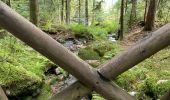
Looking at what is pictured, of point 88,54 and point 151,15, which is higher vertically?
point 151,15

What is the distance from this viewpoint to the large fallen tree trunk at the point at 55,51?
234cm

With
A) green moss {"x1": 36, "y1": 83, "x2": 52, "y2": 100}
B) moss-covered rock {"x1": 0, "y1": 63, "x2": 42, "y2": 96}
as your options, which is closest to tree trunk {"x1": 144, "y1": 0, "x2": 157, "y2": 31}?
green moss {"x1": 36, "y1": 83, "x2": 52, "y2": 100}

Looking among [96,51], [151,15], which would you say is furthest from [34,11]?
[151,15]

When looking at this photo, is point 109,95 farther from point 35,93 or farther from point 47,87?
point 47,87

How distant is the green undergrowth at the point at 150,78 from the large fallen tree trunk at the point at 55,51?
3.36 meters

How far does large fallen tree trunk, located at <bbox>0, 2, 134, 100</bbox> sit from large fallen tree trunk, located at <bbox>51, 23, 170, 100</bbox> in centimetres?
9

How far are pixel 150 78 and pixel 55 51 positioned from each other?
442 cm

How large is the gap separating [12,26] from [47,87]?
605 centimetres

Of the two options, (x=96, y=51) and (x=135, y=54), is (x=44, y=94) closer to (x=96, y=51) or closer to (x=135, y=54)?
(x=135, y=54)

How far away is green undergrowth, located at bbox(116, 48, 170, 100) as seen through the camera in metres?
5.99

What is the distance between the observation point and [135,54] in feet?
8.30

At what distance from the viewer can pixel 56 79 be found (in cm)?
982

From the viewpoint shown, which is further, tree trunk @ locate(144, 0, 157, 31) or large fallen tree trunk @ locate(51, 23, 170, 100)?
tree trunk @ locate(144, 0, 157, 31)

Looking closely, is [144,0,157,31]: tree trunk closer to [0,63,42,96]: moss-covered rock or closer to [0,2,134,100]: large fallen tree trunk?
[0,63,42,96]: moss-covered rock
